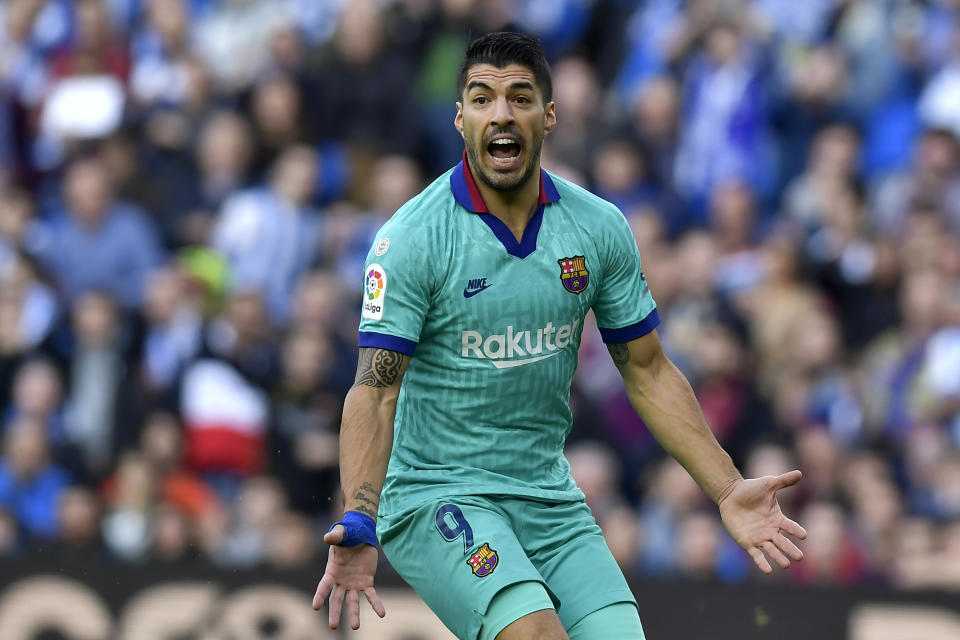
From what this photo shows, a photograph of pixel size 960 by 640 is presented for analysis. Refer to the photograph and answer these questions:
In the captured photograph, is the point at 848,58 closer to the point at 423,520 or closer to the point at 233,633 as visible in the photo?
the point at 233,633

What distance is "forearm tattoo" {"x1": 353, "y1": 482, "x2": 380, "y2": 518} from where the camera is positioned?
5223mm

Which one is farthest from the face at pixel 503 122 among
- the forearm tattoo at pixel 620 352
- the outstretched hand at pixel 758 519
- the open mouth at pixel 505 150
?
the outstretched hand at pixel 758 519

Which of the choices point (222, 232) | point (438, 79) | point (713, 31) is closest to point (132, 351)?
point (222, 232)

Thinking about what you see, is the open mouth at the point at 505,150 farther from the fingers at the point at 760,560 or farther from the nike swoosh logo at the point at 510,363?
the fingers at the point at 760,560

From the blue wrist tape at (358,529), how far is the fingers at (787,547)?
140cm

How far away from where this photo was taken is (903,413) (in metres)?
10.0

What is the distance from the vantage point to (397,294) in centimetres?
Result: 540

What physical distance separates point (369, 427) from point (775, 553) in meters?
1.45

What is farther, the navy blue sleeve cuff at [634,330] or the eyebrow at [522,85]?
the navy blue sleeve cuff at [634,330]

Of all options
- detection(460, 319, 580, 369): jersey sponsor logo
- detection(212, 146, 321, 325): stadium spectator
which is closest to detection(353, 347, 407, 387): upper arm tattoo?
detection(460, 319, 580, 369): jersey sponsor logo

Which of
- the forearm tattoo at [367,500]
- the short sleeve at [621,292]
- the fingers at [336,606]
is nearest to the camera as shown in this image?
the fingers at [336,606]

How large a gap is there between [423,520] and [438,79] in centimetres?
732

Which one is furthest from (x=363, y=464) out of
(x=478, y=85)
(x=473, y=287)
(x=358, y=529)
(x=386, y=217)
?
(x=386, y=217)

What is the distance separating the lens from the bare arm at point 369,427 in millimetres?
5273
